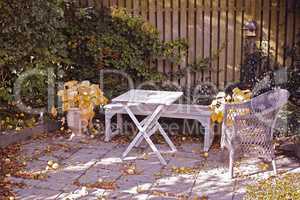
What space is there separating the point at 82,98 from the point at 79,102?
69 mm

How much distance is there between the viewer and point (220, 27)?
25.6 feet

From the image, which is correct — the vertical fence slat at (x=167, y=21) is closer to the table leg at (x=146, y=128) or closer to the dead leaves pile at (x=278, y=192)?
the table leg at (x=146, y=128)

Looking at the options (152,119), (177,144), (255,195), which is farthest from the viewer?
(177,144)

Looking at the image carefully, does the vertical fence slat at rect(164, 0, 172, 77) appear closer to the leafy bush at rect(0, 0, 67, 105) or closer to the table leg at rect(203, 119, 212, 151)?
the leafy bush at rect(0, 0, 67, 105)

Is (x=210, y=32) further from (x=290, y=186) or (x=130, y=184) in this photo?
(x=290, y=186)

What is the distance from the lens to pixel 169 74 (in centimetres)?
807

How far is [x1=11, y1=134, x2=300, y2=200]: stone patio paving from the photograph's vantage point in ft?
15.9

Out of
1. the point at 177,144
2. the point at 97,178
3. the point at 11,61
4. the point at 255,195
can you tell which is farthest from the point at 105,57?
the point at 255,195

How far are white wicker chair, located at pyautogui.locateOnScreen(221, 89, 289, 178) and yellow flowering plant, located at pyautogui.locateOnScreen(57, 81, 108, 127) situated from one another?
6.94 ft

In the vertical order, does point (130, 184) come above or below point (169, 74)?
below

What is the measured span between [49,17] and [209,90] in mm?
2795

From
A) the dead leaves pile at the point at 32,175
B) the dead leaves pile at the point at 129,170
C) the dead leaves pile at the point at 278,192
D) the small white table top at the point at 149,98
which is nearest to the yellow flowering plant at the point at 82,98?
the small white table top at the point at 149,98

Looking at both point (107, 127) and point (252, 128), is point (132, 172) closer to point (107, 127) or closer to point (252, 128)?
point (107, 127)

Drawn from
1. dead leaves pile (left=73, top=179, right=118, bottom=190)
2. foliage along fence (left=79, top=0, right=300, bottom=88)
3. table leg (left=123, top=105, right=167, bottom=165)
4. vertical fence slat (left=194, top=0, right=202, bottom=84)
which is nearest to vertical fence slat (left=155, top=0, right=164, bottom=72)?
foliage along fence (left=79, top=0, right=300, bottom=88)
